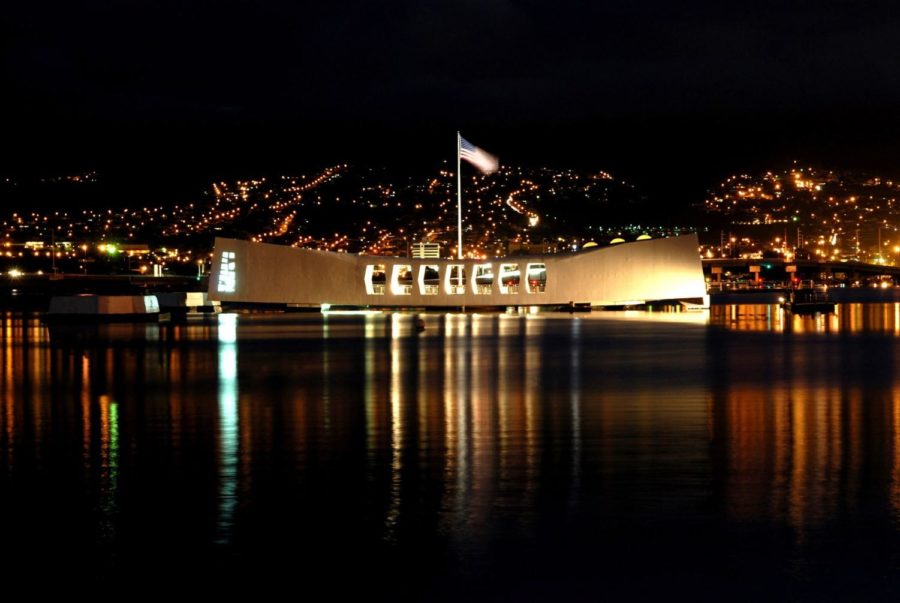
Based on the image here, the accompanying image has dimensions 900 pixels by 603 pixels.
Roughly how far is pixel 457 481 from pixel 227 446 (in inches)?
153

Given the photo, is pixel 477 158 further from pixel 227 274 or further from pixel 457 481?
pixel 457 481

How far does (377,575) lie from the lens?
908cm

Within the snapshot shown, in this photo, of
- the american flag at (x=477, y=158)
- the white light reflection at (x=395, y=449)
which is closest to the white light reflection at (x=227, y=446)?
the white light reflection at (x=395, y=449)

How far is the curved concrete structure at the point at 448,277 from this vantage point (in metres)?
Result: 64.9

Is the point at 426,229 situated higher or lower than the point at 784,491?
higher

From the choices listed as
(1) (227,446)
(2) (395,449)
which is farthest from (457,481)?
(1) (227,446)

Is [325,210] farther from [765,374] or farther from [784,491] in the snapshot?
[784,491]

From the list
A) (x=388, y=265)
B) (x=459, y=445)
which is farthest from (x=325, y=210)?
(x=459, y=445)

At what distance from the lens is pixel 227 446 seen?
606 inches

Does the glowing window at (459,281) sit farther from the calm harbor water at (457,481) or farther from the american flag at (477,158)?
the calm harbor water at (457,481)

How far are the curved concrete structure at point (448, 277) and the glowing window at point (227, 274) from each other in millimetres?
51

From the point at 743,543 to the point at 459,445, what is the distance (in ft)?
19.6

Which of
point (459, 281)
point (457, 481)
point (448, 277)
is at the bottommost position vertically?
point (457, 481)

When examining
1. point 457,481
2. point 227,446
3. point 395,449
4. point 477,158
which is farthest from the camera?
point 477,158
